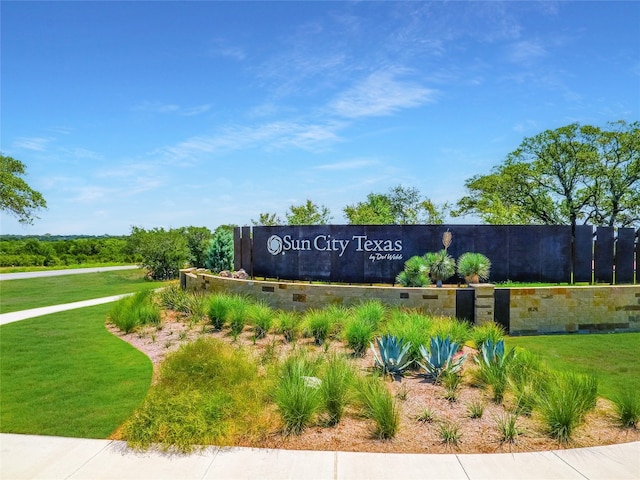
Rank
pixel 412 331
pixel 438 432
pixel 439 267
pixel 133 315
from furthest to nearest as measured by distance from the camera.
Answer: pixel 439 267 → pixel 133 315 → pixel 412 331 → pixel 438 432

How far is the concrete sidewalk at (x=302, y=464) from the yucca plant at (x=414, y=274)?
25.7 ft

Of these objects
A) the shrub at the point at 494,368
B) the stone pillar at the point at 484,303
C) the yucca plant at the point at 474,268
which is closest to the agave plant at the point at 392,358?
the shrub at the point at 494,368

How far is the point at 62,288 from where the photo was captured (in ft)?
68.4

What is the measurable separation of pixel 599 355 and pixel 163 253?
2107cm

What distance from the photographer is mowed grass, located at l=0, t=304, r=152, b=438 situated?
580cm

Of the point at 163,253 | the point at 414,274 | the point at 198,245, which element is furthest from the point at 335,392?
the point at 163,253

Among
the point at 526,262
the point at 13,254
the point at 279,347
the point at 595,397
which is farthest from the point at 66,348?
the point at 13,254

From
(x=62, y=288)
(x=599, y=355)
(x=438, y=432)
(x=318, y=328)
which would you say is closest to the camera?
(x=438, y=432)

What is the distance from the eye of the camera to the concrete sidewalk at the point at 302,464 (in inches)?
177

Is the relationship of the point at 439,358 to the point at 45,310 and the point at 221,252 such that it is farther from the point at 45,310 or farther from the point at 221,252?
the point at 221,252

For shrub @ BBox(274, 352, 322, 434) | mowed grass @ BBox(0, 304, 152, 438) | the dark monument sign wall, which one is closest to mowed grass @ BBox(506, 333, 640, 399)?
the dark monument sign wall

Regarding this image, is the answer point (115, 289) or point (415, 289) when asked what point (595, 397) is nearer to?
point (415, 289)

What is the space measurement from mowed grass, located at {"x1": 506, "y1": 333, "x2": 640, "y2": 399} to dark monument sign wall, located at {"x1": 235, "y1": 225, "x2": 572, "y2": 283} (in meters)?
3.46

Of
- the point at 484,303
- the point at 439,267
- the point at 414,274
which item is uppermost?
the point at 439,267
